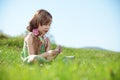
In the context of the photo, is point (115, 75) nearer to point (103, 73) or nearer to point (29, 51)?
point (103, 73)

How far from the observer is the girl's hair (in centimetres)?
683

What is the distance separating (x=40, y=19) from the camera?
6.85 meters

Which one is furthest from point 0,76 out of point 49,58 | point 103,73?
point 49,58

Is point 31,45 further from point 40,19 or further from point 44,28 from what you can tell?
point 40,19

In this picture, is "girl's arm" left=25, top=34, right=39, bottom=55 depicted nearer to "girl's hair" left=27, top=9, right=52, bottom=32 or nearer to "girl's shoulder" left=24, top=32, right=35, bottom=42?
"girl's shoulder" left=24, top=32, right=35, bottom=42

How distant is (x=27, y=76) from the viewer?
3.09 metres

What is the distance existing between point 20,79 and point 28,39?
3.93 m

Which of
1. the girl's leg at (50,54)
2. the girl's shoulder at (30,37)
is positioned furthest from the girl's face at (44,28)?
the girl's leg at (50,54)

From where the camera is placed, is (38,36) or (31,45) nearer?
(31,45)

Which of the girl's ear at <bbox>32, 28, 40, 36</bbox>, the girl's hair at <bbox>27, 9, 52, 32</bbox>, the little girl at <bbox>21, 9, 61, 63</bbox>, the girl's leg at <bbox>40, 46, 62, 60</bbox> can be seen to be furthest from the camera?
the girl's ear at <bbox>32, 28, 40, 36</bbox>

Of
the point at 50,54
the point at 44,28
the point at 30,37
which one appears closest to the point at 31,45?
the point at 30,37

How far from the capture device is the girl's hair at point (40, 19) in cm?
683

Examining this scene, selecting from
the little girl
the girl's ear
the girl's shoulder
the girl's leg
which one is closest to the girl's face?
the little girl

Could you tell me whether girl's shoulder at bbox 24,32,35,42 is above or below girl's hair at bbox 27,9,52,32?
below
